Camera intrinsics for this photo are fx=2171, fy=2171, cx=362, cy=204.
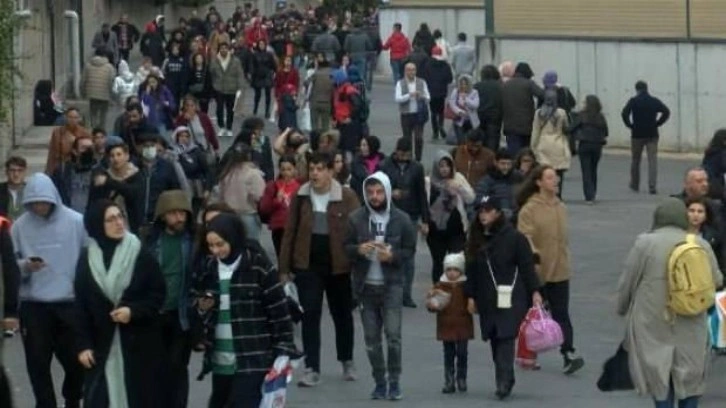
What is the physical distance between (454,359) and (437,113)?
775 inches

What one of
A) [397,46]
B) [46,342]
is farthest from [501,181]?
[397,46]

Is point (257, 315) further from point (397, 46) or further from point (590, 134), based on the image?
point (397, 46)

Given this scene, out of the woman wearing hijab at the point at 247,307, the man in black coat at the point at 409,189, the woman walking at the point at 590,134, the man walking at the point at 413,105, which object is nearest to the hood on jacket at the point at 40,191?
the woman wearing hijab at the point at 247,307

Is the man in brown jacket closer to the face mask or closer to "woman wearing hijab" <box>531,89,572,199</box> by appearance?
the face mask

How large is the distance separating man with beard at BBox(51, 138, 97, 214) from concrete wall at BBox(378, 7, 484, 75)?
29.6m

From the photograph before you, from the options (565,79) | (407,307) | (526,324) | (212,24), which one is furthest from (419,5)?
(526,324)

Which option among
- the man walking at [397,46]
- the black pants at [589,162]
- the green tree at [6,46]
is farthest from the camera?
the man walking at [397,46]

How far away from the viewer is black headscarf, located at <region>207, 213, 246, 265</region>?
11.8 metres

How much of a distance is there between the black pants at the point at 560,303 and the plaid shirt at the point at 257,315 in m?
4.58

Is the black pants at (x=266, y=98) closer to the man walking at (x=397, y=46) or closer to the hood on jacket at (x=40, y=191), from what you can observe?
the man walking at (x=397, y=46)

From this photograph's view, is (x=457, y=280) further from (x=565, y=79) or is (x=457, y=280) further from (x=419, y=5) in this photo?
(x=419, y=5)

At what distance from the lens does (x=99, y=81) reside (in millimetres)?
32531

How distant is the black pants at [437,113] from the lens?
34.4m

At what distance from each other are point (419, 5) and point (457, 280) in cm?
3455
